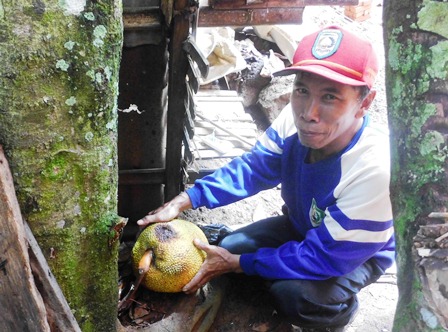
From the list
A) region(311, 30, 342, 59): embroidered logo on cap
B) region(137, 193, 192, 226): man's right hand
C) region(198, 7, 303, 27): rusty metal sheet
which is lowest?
region(137, 193, 192, 226): man's right hand

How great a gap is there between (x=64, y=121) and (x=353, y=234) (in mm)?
1276

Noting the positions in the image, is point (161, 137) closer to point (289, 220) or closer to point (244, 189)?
point (244, 189)

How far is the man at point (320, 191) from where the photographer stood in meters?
2.12

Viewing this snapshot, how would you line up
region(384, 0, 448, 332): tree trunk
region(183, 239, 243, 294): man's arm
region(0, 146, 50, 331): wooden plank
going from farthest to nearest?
region(183, 239, 243, 294): man's arm → region(0, 146, 50, 331): wooden plank → region(384, 0, 448, 332): tree trunk

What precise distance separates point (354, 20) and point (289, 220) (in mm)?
5027

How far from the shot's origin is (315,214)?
2.41 metres

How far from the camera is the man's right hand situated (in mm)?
2389

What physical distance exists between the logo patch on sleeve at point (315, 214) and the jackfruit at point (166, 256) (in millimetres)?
543

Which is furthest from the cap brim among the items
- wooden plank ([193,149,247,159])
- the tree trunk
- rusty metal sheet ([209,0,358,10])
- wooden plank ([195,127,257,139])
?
wooden plank ([195,127,257,139])

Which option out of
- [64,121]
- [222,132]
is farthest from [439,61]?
[222,132]

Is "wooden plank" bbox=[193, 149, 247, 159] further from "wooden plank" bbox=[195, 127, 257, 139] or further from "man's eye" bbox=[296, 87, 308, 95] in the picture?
"man's eye" bbox=[296, 87, 308, 95]

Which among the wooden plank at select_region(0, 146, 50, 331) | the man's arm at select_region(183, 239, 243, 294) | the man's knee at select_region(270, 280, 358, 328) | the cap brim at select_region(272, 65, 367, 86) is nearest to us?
the wooden plank at select_region(0, 146, 50, 331)

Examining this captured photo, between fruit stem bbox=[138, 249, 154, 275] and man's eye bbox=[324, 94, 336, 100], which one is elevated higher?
man's eye bbox=[324, 94, 336, 100]

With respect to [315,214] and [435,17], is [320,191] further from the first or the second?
[435,17]
